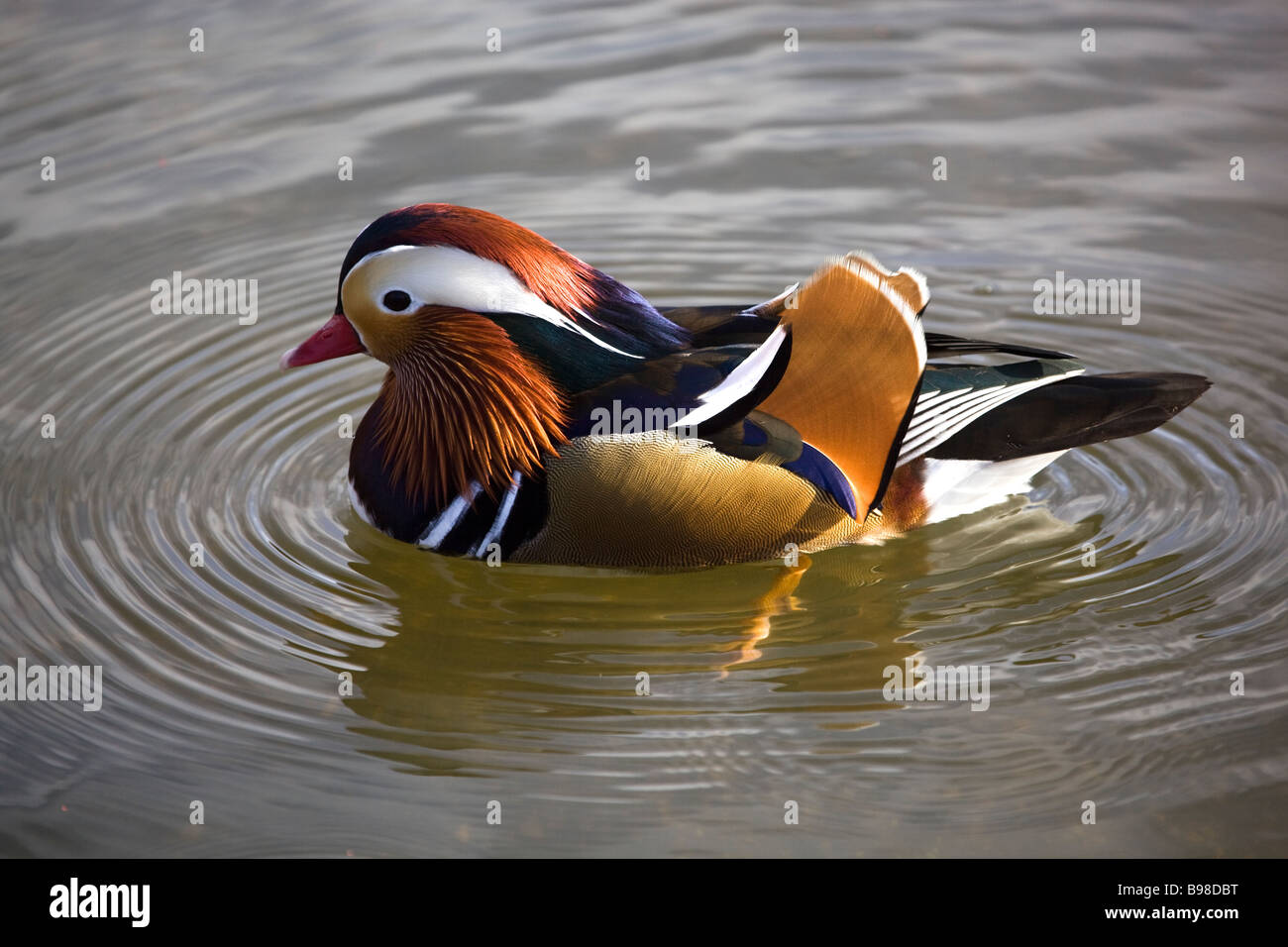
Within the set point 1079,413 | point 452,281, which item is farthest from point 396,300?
point 1079,413

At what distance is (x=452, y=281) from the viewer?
17.2 feet

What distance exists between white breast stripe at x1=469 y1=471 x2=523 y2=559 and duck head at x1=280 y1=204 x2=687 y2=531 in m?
0.03

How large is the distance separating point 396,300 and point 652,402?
39.1 inches

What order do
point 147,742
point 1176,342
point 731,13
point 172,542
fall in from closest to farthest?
1. point 147,742
2. point 172,542
3. point 1176,342
4. point 731,13

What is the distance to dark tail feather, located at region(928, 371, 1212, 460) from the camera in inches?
220

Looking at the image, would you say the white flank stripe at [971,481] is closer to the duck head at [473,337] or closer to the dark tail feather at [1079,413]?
the dark tail feather at [1079,413]

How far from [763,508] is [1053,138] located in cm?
418

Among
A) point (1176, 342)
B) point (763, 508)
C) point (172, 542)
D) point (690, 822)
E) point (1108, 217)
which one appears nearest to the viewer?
point (690, 822)

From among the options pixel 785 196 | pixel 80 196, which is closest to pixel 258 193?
pixel 80 196

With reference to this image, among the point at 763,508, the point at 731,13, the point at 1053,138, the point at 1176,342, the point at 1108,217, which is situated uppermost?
the point at 731,13

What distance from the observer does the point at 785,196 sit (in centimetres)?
812

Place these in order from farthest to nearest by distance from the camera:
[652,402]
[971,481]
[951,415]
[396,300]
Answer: [971,481]
[951,415]
[396,300]
[652,402]

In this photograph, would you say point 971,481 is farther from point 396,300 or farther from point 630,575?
point 396,300

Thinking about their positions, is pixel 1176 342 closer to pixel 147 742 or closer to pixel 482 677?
pixel 482 677
